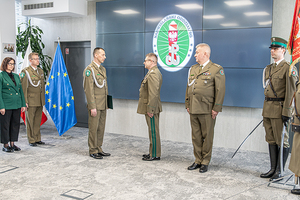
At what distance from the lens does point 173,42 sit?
226 inches

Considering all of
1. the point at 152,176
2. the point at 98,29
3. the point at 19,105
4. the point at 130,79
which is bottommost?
the point at 152,176

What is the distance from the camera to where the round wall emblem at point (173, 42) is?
5621mm

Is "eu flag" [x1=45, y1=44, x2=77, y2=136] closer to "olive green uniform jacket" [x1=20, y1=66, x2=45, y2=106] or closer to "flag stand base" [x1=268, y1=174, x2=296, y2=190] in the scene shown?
"olive green uniform jacket" [x1=20, y1=66, x2=45, y2=106]

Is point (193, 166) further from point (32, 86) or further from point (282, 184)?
point (32, 86)

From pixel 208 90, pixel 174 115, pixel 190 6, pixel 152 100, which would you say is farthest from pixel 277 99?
pixel 190 6

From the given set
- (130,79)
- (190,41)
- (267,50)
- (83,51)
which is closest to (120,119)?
(130,79)

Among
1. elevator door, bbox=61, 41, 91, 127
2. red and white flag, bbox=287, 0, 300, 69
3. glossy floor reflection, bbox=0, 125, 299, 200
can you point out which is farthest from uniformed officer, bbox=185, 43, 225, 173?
elevator door, bbox=61, 41, 91, 127

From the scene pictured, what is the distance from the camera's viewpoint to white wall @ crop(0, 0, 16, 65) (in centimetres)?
624

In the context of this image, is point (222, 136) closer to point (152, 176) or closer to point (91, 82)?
point (152, 176)

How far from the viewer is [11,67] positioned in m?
4.82

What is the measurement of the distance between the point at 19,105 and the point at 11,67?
65 centimetres

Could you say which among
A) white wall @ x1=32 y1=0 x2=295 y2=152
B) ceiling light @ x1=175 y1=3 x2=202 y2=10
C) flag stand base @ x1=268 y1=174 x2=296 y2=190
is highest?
ceiling light @ x1=175 y1=3 x2=202 y2=10

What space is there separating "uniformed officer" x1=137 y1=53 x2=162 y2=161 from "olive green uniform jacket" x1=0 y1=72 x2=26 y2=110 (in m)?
2.13

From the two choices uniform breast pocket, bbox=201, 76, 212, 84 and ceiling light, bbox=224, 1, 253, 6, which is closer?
uniform breast pocket, bbox=201, 76, 212, 84
